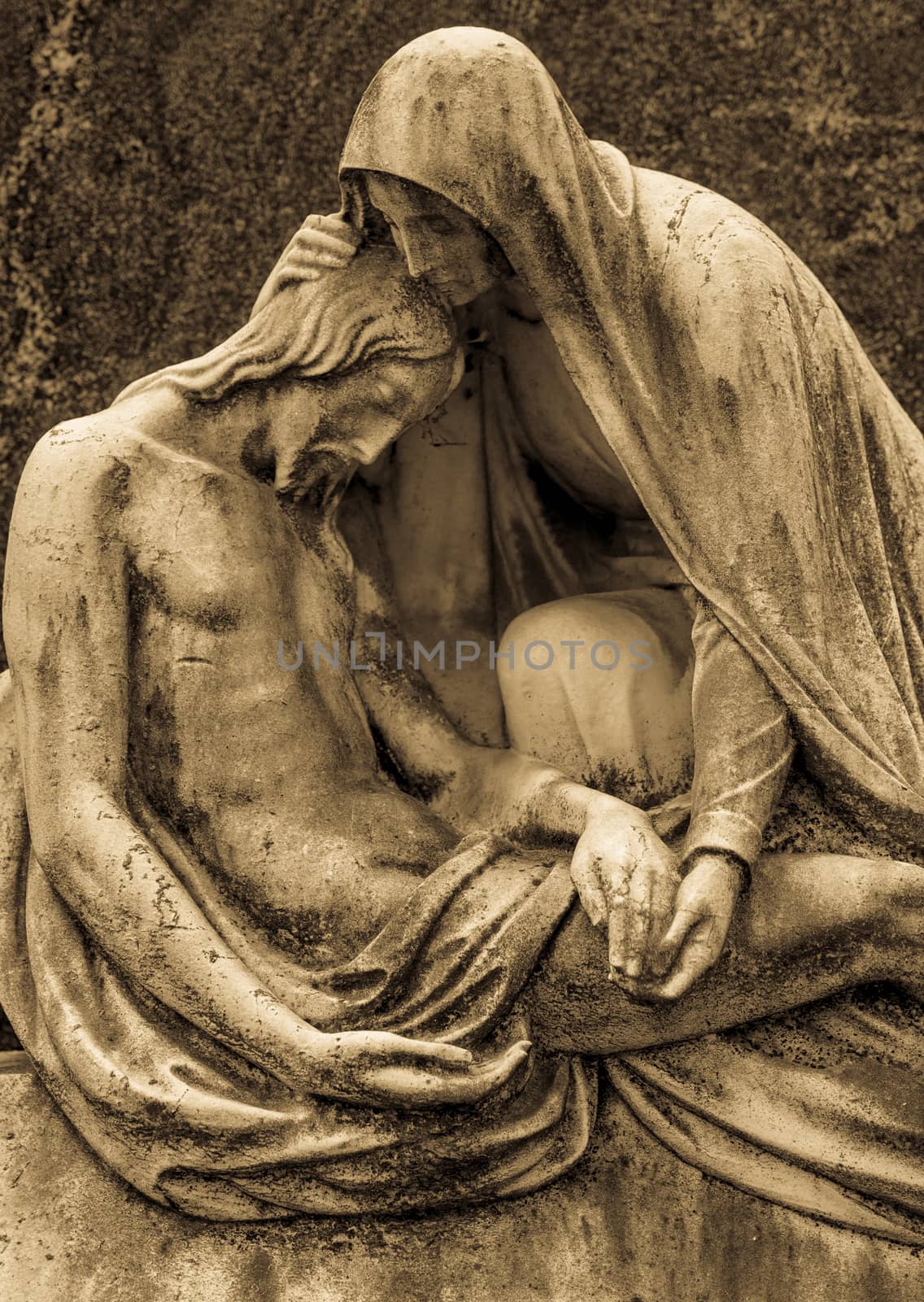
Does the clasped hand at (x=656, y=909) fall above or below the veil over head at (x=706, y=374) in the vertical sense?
below

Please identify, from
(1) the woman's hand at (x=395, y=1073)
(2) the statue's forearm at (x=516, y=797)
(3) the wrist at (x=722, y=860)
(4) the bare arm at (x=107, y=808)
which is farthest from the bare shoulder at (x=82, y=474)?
(3) the wrist at (x=722, y=860)

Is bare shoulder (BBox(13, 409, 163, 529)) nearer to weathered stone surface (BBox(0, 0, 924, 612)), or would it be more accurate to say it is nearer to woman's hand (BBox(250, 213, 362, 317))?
woman's hand (BBox(250, 213, 362, 317))

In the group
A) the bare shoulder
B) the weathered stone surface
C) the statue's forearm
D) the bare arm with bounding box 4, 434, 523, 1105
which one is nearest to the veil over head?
the statue's forearm

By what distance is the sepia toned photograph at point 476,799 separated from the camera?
239cm

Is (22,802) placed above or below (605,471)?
below

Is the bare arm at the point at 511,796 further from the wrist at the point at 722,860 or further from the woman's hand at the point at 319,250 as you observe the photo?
the woman's hand at the point at 319,250

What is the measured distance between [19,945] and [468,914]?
605mm

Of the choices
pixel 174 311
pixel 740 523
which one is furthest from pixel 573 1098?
pixel 174 311

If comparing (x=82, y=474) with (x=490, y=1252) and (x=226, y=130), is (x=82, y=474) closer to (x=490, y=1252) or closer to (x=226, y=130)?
(x=490, y=1252)

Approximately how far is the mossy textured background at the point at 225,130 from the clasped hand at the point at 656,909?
183 centimetres

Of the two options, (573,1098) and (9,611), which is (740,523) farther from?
(9,611)

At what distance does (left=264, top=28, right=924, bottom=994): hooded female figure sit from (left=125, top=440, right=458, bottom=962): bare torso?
28 cm

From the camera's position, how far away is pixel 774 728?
2.43 m

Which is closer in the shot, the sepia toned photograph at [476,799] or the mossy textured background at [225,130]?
the sepia toned photograph at [476,799]
